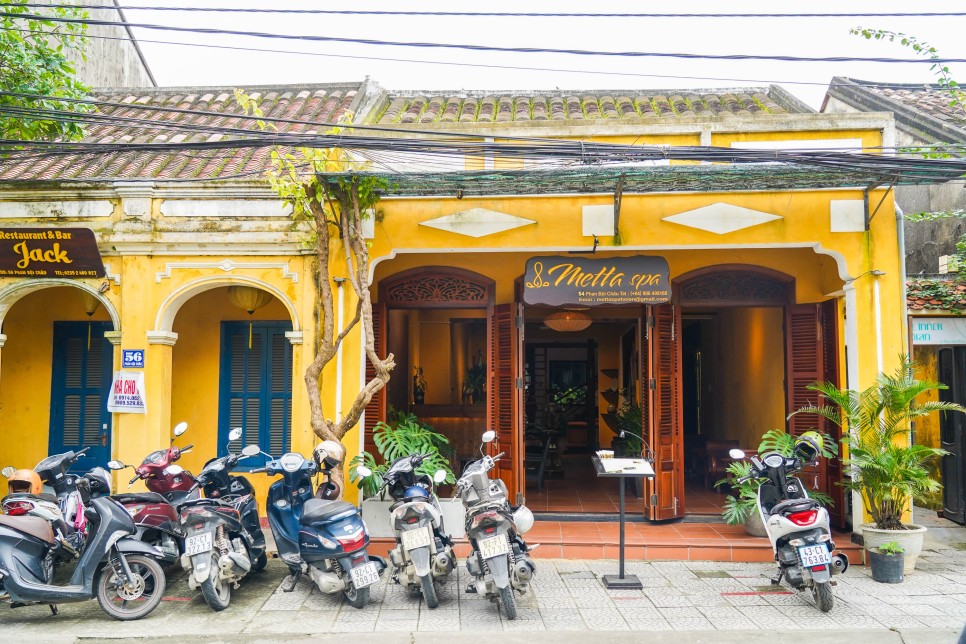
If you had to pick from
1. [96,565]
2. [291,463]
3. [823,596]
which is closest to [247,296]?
[291,463]

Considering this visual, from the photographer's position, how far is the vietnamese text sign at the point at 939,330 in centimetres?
852

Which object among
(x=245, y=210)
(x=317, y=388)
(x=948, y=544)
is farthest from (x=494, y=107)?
(x=948, y=544)

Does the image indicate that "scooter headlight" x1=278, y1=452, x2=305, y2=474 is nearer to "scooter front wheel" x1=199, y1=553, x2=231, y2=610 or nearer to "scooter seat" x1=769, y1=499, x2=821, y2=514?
"scooter front wheel" x1=199, y1=553, x2=231, y2=610

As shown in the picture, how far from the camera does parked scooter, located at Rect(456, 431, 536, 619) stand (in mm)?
5211

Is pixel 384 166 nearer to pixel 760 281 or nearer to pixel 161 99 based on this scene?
pixel 760 281

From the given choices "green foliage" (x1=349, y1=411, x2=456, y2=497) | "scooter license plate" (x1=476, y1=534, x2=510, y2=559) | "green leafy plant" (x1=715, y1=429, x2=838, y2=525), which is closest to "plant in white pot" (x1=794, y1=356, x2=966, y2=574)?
"green leafy plant" (x1=715, y1=429, x2=838, y2=525)

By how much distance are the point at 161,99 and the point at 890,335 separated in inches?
401

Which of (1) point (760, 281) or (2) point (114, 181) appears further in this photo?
(1) point (760, 281)

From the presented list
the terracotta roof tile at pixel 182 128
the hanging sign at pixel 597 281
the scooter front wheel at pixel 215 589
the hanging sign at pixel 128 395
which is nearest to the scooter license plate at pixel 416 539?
the scooter front wheel at pixel 215 589

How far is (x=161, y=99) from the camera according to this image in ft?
35.3

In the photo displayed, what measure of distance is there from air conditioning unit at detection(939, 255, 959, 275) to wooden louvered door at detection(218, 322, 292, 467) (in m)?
8.39

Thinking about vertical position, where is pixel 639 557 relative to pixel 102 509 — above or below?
below

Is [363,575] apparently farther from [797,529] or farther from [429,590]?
[797,529]

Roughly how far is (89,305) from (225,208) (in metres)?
2.51
